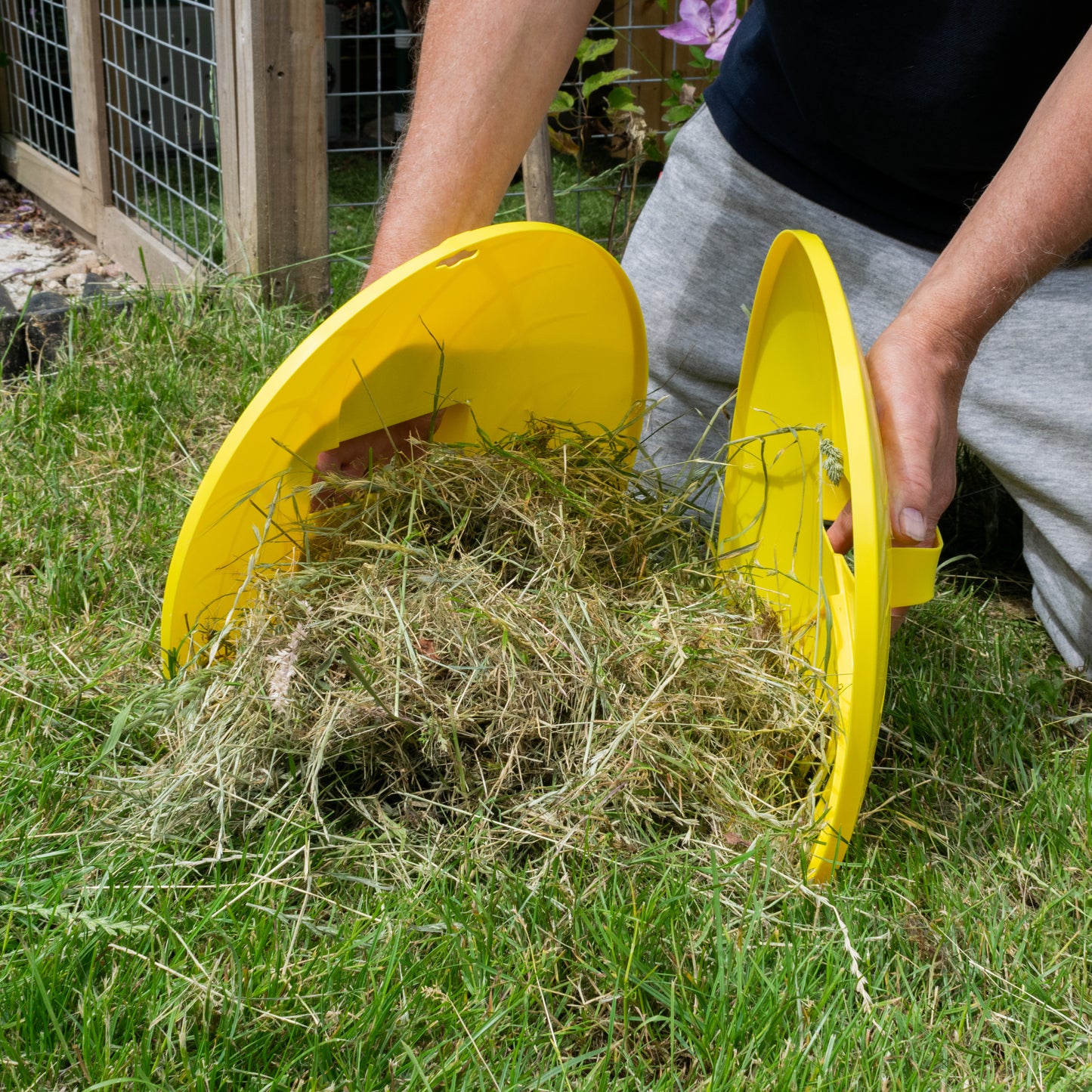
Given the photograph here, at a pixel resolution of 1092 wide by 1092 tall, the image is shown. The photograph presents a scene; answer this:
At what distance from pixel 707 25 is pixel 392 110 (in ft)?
7.62

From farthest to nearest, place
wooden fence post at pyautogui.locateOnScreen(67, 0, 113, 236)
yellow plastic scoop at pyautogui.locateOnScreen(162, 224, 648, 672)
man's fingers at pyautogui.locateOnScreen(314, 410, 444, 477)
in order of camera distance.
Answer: wooden fence post at pyautogui.locateOnScreen(67, 0, 113, 236) < man's fingers at pyautogui.locateOnScreen(314, 410, 444, 477) < yellow plastic scoop at pyautogui.locateOnScreen(162, 224, 648, 672)

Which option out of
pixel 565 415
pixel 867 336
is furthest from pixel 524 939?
pixel 867 336

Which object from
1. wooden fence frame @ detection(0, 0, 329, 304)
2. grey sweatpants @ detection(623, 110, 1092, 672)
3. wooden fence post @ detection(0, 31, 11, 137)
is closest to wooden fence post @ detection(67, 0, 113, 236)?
wooden fence frame @ detection(0, 0, 329, 304)

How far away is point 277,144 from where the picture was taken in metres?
2.25

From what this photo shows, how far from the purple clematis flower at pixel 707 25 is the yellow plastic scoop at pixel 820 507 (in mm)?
1146

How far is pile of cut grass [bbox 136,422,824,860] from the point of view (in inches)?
39.7

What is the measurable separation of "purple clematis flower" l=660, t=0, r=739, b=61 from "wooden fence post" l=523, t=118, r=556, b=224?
0.34m

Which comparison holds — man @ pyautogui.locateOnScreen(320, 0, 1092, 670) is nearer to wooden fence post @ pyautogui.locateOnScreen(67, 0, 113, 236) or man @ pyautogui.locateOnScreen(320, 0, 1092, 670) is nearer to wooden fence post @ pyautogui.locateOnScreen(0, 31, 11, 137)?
wooden fence post @ pyautogui.locateOnScreen(67, 0, 113, 236)

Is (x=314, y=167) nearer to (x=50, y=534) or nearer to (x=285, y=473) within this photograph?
(x=50, y=534)

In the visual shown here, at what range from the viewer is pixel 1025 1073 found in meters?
0.88

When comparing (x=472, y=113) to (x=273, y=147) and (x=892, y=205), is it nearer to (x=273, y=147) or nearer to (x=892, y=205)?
(x=892, y=205)

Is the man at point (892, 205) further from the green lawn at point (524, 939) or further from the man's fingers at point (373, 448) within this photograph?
the green lawn at point (524, 939)

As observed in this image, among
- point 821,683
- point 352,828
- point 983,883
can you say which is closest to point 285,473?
point 352,828

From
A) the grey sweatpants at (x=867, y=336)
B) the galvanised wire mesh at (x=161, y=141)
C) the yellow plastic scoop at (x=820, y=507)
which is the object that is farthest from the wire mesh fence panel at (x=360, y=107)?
the yellow plastic scoop at (x=820, y=507)
